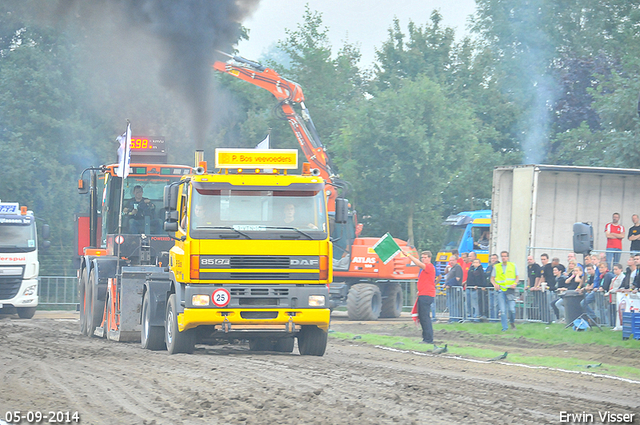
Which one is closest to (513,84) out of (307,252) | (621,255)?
(621,255)

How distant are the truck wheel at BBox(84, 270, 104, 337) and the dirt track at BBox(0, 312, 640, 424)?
394cm

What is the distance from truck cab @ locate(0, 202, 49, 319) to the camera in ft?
87.3

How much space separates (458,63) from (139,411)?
130 feet

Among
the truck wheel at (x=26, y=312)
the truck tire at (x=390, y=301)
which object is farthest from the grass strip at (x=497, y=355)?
the truck wheel at (x=26, y=312)

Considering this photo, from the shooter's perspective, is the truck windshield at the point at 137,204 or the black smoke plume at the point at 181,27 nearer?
the truck windshield at the point at 137,204

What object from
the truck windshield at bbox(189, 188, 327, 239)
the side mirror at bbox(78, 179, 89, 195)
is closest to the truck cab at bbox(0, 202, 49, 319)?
the side mirror at bbox(78, 179, 89, 195)

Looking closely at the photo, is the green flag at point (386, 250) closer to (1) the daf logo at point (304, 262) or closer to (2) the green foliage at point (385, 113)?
(1) the daf logo at point (304, 262)

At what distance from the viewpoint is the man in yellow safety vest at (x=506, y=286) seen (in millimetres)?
21377

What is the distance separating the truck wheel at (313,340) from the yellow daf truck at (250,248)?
0.37m

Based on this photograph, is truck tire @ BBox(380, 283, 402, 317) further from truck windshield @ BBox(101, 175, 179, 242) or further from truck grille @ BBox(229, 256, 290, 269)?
truck grille @ BBox(229, 256, 290, 269)

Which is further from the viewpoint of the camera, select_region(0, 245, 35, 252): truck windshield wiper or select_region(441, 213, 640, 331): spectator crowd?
select_region(0, 245, 35, 252): truck windshield wiper

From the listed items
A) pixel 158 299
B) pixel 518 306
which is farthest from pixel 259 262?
pixel 518 306

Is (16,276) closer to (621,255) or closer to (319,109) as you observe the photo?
(621,255)

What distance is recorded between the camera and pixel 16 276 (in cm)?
2672
